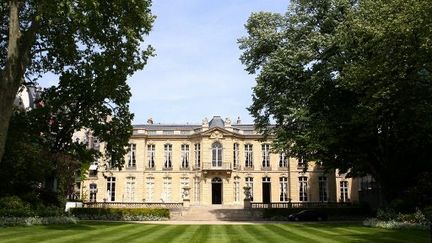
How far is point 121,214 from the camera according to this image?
135ft

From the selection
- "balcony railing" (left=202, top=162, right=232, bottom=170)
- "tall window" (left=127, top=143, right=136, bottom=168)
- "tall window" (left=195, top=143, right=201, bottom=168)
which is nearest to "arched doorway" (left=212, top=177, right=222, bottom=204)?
"balcony railing" (left=202, top=162, right=232, bottom=170)

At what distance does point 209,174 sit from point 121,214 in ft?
75.6

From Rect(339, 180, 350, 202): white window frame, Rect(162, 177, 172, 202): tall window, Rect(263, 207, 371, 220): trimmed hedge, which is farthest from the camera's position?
Rect(162, 177, 172, 202): tall window

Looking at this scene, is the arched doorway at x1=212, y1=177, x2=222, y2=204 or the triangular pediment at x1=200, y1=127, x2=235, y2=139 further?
the triangular pediment at x1=200, y1=127, x2=235, y2=139

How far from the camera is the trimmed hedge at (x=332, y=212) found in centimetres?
4338

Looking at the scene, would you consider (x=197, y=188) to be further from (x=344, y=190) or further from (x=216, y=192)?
(x=344, y=190)

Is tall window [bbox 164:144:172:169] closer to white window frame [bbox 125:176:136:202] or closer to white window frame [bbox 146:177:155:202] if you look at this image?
white window frame [bbox 146:177:155:202]

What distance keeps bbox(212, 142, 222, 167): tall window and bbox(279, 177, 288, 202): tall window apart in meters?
8.14

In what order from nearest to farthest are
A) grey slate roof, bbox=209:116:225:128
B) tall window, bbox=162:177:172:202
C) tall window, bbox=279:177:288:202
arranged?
tall window, bbox=279:177:288:202, tall window, bbox=162:177:172:202, grey slate roof, bbox=209:116:225:128

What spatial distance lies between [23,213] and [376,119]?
18.8m

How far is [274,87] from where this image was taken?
33.8m

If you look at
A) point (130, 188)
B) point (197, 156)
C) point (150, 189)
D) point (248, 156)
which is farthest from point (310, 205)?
point (130, 188)

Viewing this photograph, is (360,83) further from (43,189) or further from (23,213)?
(43,189)

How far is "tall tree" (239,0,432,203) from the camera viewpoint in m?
23.4
